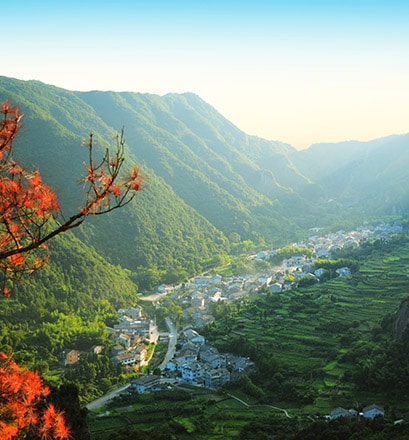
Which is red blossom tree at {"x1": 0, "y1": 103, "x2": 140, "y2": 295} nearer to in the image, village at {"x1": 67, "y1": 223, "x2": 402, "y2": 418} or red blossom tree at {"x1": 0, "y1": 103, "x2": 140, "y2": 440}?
red blossom tree at {"x1": 0, "y1": 103, "x2": 140, "y2": 440}

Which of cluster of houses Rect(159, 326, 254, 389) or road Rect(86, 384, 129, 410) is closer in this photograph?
road Rect(86, 384, 129, 410)

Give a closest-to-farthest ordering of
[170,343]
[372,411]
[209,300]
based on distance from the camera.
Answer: [372,411] < [170,343] < [209,300]

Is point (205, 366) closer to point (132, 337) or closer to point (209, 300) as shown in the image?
point (132, 337)

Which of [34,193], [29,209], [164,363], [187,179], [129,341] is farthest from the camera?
[187,179]

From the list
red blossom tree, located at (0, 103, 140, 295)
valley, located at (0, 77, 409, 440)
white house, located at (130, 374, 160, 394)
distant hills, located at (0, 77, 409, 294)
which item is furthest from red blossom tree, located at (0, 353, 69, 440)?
white house, located at (130, 374, 160, 394)

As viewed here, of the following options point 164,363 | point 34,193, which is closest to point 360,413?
point 164,363

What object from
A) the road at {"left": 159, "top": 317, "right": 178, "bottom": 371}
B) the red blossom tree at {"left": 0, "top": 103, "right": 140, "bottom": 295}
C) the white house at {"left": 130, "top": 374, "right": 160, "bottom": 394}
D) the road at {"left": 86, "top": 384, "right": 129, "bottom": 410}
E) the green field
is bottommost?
the road at {"left": 159, "top": 317, "right": 178, "bottom": 371}
